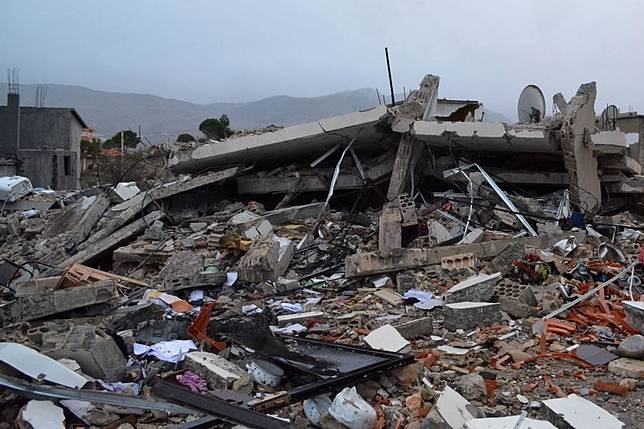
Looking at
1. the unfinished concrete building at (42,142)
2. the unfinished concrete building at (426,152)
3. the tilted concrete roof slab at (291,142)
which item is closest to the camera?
the unfinished concrete building at (426,152)

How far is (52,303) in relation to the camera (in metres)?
5.80

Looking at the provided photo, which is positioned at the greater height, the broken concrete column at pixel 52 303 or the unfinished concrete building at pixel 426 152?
the unfinished concrete building at pixel 426 152

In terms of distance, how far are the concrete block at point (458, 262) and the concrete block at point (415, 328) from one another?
74.7 inches

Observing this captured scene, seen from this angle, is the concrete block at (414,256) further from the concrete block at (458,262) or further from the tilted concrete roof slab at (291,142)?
the tilted concrete roof slab at (291,142)

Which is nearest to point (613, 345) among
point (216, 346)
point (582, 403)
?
point (582, 403)

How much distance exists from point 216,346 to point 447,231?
4.76 meters

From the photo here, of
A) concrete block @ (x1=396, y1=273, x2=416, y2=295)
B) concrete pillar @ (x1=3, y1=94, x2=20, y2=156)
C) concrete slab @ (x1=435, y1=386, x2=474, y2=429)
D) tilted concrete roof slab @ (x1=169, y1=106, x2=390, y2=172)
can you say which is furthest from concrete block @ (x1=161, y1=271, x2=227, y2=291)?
concrete pillar @ (x1=3, y1=94, x2=20, y2=156)

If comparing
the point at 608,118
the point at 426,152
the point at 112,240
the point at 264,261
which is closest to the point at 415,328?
the point at 264,261

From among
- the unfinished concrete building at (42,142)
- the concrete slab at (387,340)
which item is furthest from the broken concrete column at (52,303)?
the unfinished concrete building at (42,142)

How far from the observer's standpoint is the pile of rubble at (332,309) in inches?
141

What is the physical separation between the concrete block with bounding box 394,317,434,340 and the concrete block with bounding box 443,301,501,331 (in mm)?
211

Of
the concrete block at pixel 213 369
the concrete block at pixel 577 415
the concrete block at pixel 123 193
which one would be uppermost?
the concrete block at pixel 123 193

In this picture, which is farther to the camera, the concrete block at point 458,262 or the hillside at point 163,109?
the hillside at point 163,109

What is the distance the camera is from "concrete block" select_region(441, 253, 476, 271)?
23.6 ft
